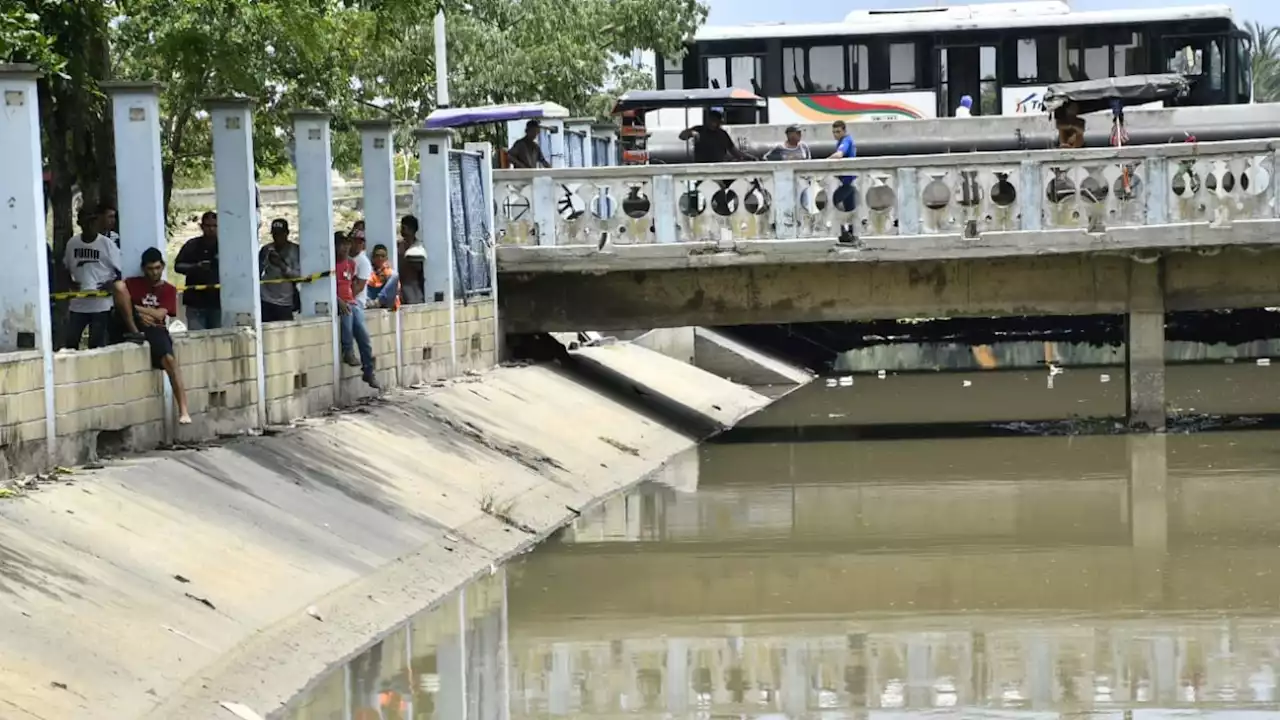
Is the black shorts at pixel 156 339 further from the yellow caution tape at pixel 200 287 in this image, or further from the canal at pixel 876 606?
the canal at pixel 876 606

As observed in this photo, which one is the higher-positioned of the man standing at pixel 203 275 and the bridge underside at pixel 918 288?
the man standing at pixel 203 275

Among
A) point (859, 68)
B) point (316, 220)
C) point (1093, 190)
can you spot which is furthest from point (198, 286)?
point (859, 68)

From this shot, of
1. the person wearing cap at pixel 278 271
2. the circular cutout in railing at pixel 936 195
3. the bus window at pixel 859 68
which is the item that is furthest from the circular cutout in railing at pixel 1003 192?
the bus window at pixel 859 68

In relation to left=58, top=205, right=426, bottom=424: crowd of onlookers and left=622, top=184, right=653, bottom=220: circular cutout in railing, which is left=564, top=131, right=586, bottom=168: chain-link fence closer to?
left=622, top=184, right=653, bottom=220: circular cutout in railing

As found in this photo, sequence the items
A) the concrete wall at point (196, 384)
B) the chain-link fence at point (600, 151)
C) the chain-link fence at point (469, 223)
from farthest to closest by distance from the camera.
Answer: the chain-link fence at point (600, 151) < the chain-link fence at point (469, 223) < the concrete wall at point (196, 384)

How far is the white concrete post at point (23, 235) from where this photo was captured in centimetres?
1236

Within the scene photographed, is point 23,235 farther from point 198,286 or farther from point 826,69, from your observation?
point 826,69

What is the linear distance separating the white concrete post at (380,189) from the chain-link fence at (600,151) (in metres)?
10.7

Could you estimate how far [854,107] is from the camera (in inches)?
1272

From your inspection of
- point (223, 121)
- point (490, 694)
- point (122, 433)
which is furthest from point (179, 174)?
point (490, 694)

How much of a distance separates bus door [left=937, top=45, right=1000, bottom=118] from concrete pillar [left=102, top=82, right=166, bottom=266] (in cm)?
1944

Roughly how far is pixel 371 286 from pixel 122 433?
21.1 ft

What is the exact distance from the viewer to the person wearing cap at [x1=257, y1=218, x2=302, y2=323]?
57.5ft

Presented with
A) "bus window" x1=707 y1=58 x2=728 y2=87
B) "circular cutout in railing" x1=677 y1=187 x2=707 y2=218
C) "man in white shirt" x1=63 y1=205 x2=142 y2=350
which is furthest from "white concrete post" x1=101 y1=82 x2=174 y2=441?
"bus window" x1=707 y1=58 x2=728 y2=87
